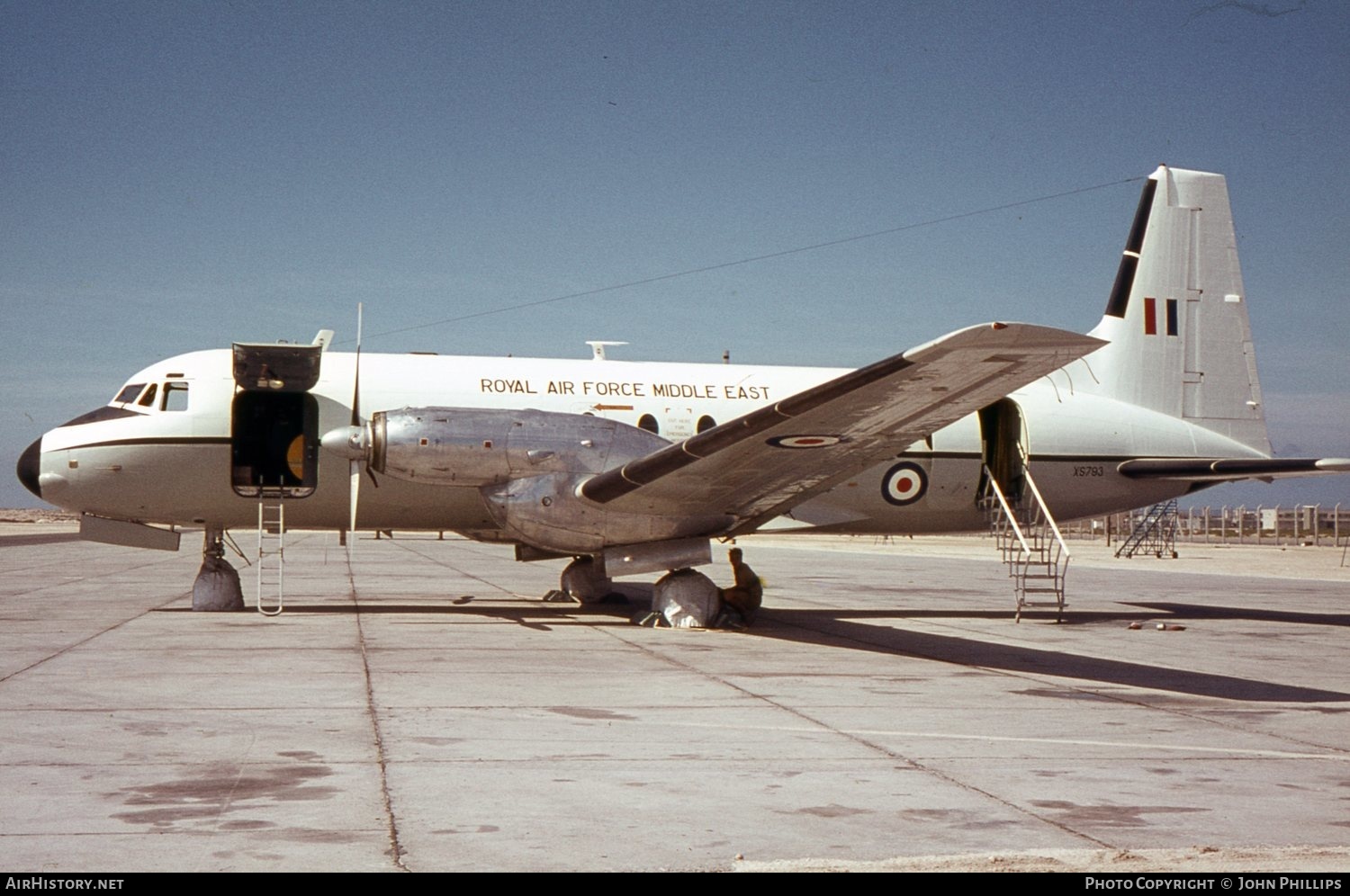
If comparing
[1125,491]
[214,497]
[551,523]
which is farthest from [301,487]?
[1125,491]

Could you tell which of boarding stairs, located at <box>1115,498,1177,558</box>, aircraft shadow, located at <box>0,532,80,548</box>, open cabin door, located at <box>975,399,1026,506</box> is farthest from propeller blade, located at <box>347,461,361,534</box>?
boarding stairs, located at <box>1115,498,1177,558</box>

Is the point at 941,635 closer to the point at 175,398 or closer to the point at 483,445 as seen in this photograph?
the point at 483,445

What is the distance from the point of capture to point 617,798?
22.3 feet

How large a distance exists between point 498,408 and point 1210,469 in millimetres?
11515

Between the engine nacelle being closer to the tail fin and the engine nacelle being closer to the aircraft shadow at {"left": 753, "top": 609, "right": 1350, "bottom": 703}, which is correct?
the aircraft shadow at {"left": 753, "top": 609, "right": 1350, "bottom": 703}

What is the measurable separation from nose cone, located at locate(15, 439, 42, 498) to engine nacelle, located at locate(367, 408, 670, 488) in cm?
513

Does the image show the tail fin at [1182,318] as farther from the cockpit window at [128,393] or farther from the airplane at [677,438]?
the cockpit window at [128,393]

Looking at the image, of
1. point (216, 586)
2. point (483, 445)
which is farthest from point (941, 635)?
point (216, 586)

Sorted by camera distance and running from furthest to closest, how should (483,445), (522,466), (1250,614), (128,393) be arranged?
(1250,614) → (128,393) → (522,466) → (483,445)

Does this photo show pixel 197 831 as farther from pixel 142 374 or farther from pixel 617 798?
pixel 142 374

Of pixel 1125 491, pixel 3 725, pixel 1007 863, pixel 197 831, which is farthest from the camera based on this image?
pixel 1125 491

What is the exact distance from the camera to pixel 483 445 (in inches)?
633

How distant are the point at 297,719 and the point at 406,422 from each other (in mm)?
7244

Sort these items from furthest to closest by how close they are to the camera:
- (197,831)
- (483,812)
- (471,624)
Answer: (471,624) → (483,812) → (197,831)
